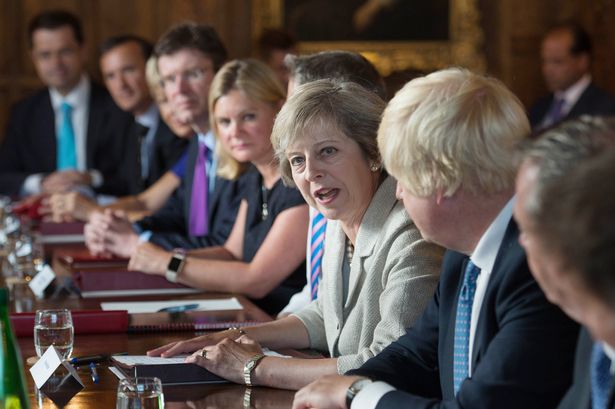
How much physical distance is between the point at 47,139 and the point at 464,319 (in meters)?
5.73

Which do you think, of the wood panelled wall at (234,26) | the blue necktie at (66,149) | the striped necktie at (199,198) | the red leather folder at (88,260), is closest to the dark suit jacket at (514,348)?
the red leather folder at (88,260)

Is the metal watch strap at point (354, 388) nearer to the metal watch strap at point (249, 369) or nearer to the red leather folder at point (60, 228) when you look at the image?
→ the metal watch strap at point (249, 369)

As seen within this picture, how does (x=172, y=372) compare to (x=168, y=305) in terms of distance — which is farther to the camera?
(x=168, y=305)

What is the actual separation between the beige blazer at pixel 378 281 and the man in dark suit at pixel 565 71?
5959mm

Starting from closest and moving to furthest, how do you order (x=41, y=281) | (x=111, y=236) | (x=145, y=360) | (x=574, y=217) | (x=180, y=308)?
(x=574, y=217)
(x=145, y=360)
(x=180, y=308)
(x=41, y=281)
(x=111, y=236)

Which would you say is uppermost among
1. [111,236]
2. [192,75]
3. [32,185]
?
[192,75]

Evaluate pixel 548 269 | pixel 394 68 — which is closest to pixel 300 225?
pixel 548 269

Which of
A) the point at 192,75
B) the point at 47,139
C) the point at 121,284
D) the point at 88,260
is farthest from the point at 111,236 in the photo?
the point at 47,139

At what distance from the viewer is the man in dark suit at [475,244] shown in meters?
1.84

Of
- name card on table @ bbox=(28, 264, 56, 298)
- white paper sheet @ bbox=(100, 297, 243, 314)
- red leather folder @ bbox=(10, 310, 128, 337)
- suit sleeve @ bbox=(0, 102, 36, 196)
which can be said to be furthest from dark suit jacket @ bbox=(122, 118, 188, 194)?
red leather folder @ bbox=(10, 310, 128, 337)

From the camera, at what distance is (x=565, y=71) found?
8.54m

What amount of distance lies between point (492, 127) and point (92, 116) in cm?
575

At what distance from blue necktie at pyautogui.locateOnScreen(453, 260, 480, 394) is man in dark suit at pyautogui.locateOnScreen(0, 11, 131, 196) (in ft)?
16.4

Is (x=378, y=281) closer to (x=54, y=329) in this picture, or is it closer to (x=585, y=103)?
(x=54, y=329)
